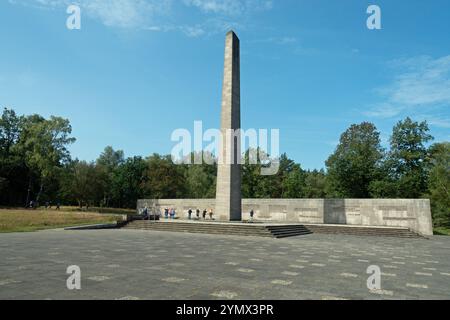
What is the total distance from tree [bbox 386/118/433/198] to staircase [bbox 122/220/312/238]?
23701mm

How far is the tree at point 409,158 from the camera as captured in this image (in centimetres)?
4222

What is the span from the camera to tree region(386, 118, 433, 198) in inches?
1662

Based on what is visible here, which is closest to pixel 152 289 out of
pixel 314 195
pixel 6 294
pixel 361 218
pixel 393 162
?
pixel 6 294

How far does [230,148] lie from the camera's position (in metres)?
27.6

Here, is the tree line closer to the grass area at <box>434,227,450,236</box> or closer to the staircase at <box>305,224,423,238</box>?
the grass area at <box>434,227,450,236</box>

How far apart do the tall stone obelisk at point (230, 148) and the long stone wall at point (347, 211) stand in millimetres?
8884

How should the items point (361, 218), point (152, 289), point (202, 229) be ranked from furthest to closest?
point (361, 218) → point (202, 229) → point (152, 289)

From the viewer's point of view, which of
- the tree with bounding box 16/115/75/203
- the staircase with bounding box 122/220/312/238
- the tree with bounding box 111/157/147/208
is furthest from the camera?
the tree with bounding box 111/157/147/208

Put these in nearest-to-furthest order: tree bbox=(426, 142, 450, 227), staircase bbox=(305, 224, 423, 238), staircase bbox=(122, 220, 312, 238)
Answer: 1. staircase bbox=(122, 220, 312, 238)
2. staircase bbox=(305, 224, 423, 238)
3. tree bbox=(426, 142, 450, 227)

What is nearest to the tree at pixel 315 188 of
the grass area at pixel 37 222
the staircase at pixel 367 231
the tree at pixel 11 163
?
the staircase at pixel 367 231

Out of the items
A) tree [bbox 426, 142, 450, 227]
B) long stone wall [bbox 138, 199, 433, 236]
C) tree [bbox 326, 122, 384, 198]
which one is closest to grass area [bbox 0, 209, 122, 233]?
long stone wall [bbox 138, 199, 433, 236]

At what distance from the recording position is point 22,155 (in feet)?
198
